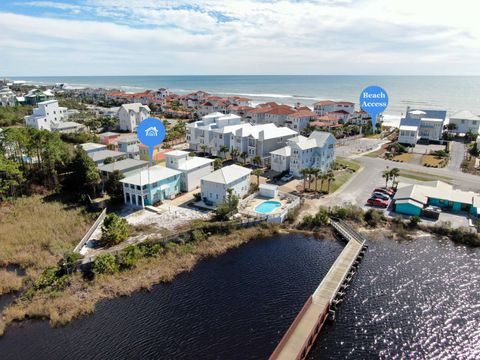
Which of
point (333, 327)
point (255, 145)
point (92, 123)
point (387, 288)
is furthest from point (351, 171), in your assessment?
point (92, 123)

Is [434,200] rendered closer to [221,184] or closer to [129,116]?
[221,184]

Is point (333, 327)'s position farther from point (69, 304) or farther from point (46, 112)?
point (46, 112)

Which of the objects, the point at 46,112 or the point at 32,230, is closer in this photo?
the point at 32,230

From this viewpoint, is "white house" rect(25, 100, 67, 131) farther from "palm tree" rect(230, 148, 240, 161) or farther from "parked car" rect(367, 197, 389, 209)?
"parked car" rect(367, 197, 389, 209)

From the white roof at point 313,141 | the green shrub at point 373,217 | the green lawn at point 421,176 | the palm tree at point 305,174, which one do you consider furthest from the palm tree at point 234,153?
the green lawn at point 421,176

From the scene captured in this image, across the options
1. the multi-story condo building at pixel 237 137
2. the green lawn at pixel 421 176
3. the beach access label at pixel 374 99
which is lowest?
the green lawn at pixel 421 176

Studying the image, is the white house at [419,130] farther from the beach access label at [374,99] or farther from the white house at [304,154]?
the white house at [304,154]
